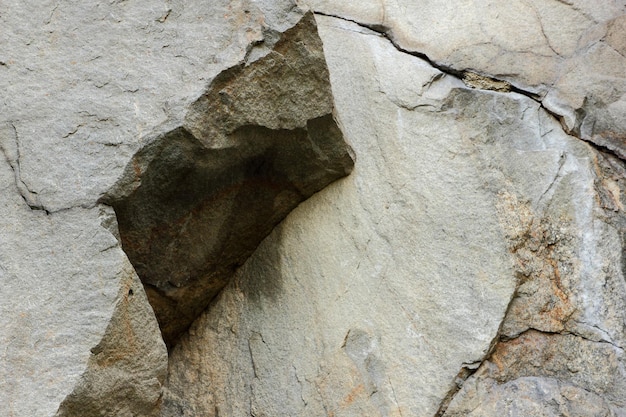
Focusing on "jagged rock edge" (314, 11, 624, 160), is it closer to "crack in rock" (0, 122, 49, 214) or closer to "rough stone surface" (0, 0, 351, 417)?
"rough stone surface" (0, 0, 351, 417)

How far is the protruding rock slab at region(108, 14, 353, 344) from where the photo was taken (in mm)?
1966

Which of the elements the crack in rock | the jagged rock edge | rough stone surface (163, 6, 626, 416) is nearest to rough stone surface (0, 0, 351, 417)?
the crack in rock

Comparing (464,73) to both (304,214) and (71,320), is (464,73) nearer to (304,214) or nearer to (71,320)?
(304,214)

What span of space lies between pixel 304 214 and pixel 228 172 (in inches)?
11.4

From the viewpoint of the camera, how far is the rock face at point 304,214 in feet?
6.05

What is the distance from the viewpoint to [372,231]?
7.22 feet

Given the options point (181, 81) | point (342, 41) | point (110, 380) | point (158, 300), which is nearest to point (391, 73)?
point (342, 41)

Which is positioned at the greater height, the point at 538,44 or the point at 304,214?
the point at 538,44

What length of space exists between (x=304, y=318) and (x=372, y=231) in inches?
10.9

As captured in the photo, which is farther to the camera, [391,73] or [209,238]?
[391,73]

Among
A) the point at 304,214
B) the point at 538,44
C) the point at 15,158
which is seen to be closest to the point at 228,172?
the point at 304,214

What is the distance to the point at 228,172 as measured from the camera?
2.08m

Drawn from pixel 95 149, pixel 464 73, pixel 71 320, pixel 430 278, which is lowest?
pixel 71 320

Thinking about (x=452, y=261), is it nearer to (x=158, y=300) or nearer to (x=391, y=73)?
(x=391, y=73)
